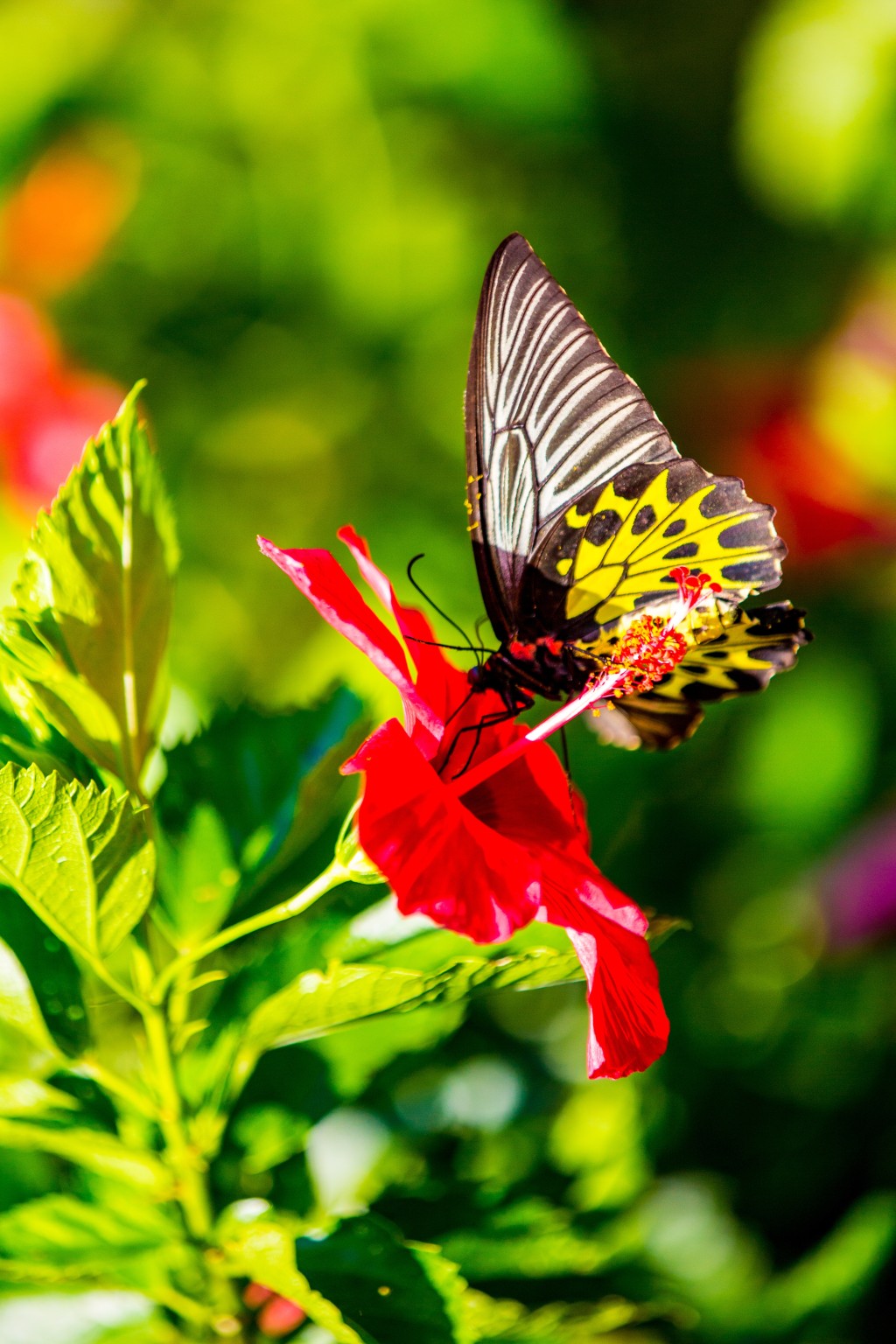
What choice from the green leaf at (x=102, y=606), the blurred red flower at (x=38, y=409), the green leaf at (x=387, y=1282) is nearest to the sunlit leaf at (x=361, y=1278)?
the green leaf at (x=387, y=1282)

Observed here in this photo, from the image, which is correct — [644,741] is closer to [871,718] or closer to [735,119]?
[871,718]

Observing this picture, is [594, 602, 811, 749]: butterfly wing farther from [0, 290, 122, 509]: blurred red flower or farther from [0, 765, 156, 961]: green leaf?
[0, 290, 122, 509]: blurred red flower

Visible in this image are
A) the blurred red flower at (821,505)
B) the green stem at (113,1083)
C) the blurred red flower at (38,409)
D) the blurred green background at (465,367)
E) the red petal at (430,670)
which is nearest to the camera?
the green stem at (113,1083)

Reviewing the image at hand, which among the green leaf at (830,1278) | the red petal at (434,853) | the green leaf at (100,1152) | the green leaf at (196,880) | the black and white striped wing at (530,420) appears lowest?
the green leaf at (830,1278)

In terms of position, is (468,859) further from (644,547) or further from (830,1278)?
(830,1278)

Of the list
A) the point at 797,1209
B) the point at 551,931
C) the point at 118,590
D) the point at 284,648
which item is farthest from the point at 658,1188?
the point at 284,648

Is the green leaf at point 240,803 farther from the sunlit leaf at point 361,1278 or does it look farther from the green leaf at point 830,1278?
the green leaf at point 830,1278

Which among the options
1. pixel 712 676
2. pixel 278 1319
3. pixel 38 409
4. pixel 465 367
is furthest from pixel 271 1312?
pixel 465 367
